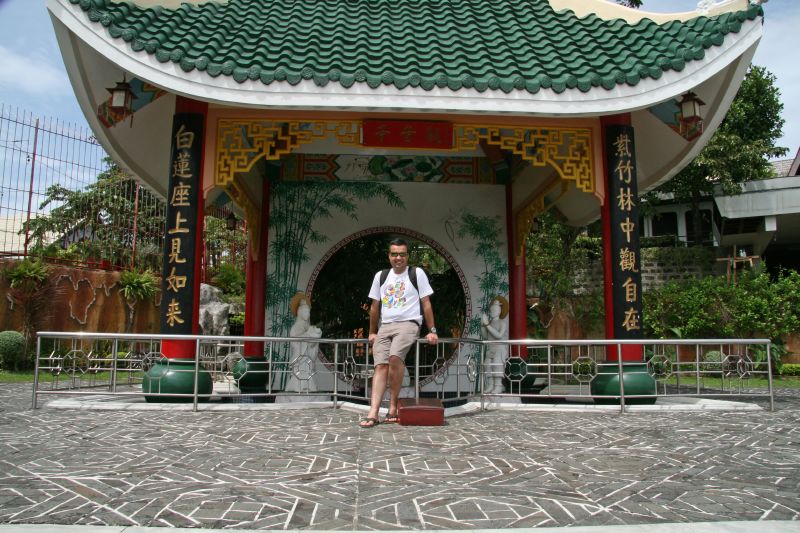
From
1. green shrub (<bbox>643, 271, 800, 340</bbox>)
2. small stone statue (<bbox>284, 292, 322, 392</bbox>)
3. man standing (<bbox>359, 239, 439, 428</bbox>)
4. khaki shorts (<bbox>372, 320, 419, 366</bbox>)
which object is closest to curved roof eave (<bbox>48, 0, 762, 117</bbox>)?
man standing (<bbox>359, 239, 439, 428</bbox>)

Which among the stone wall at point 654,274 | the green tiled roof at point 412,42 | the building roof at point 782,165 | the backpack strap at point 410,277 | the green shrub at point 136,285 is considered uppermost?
the building roof at point 782,165

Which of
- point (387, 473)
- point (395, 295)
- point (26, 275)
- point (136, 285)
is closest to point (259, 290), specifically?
point (395, 295)

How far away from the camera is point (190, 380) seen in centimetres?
602

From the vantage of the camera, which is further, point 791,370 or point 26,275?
point 791,370

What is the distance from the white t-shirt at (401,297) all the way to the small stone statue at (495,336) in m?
2.99

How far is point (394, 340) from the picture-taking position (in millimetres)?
4910

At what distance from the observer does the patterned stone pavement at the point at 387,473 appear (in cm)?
246

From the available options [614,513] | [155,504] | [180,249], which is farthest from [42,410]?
[614,513]

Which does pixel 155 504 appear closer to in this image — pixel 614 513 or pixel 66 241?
pixel 614 513

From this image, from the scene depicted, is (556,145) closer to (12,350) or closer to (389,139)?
(389,139)

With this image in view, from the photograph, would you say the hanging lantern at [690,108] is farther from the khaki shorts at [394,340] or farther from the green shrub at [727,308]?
the green shrub at [727,308]

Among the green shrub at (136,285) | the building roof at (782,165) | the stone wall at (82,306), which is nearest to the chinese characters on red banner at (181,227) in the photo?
the stone wall at (82,306)

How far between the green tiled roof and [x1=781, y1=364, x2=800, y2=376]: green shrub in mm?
12596

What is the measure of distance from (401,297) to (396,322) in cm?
21
